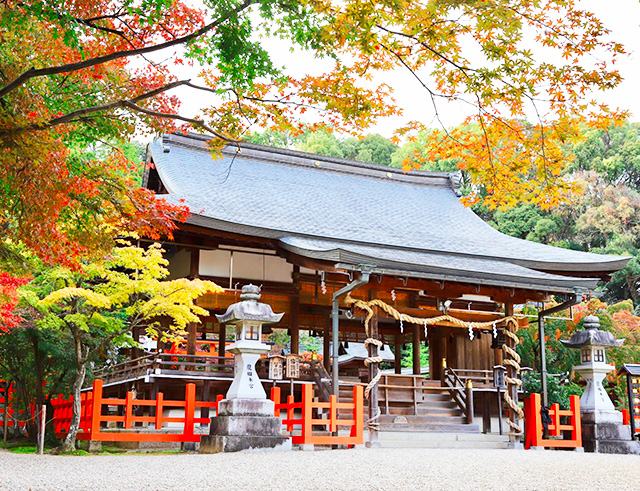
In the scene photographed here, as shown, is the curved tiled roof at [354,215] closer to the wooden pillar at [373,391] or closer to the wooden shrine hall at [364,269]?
the wooden shrine hall at [364,269]

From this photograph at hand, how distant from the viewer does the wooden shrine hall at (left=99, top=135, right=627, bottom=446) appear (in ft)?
42.3

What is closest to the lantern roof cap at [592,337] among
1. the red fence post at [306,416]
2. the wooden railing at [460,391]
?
the wooden railing at [460,391]

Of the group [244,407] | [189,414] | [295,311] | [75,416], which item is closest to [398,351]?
[295,311]

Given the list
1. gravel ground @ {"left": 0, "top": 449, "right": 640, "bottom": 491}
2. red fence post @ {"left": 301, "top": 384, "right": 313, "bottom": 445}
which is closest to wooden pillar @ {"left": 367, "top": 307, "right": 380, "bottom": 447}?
red fence post @ {"left": 301, "top": 384, "right": 313, "bottom": 445}

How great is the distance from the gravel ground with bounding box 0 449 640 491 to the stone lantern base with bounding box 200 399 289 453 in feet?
1.75

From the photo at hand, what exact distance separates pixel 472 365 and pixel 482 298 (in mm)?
1735

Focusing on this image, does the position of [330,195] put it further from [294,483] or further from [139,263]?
[294,483]

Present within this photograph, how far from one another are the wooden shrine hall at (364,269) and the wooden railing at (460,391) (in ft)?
0.10

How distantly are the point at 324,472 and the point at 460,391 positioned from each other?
8.03 meters

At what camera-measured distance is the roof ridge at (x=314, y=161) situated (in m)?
18.8

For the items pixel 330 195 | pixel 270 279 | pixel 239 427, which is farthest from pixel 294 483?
pixel 330 195

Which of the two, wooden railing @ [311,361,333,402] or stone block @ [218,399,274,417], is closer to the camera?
stone block @ [218,399,274,417]

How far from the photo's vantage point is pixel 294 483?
6.18 meters

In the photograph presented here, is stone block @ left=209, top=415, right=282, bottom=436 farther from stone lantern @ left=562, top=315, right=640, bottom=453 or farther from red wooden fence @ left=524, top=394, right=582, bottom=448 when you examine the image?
stone lantern @ left=562, top=315, right=640, bottom=453
